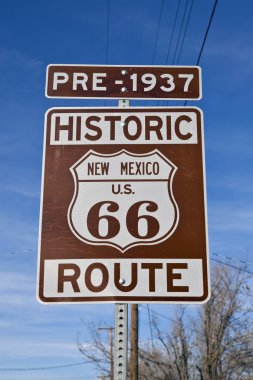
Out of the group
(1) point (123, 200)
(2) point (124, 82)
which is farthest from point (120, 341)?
(2) point (124, 82)

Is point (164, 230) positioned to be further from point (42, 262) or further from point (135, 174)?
point (42, 262)

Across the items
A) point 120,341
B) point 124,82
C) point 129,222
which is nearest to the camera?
point 120,341

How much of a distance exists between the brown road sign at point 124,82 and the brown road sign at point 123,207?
0.40ft

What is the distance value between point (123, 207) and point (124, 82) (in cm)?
68

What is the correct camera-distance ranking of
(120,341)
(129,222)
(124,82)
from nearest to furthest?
(120,341), (129,222), (124,82)

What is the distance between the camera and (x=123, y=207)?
262 centimetres

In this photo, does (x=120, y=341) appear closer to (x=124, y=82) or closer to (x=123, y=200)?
Result: (x=123, y=200)

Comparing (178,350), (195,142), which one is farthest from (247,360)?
(195,142)

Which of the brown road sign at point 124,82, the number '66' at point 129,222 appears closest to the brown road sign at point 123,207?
the number '66' at point 129,222

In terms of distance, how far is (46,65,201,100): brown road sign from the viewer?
2.95m

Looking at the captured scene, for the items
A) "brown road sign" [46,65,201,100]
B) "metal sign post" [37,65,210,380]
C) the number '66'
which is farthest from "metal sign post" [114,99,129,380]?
"brown road sign" [46,65,201,100]

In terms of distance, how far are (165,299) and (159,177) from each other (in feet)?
1.72

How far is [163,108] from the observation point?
2875 millimetres

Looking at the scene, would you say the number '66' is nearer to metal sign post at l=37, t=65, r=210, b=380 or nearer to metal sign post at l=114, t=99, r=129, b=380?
metal sign post at l=37, t=65, r=210, b=380
